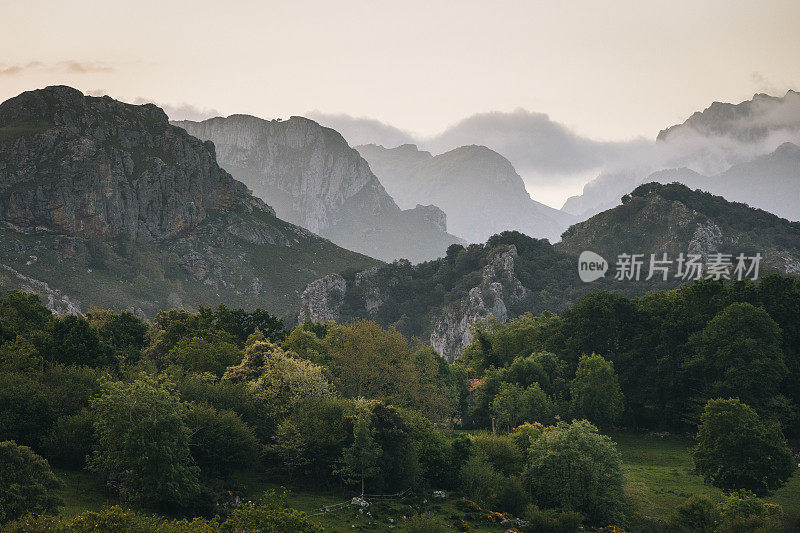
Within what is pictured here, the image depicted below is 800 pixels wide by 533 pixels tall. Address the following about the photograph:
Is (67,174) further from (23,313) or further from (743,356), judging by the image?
(743,356)

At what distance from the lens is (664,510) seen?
42.4 m

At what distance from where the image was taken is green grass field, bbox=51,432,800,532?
3381 cm

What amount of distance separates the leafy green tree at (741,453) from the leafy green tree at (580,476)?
7287 mm

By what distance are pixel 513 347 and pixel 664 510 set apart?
4414 centimetres

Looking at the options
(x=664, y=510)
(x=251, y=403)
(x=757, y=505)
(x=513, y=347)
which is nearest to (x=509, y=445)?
(x=664, y=510)

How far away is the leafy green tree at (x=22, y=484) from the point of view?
81.8 feet

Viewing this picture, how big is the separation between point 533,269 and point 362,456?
142 m

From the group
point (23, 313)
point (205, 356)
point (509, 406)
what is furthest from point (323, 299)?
point (509, 406)

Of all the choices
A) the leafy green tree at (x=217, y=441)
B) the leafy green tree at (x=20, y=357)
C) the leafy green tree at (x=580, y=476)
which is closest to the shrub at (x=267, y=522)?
the leafy green tree at (x=217, y=441)

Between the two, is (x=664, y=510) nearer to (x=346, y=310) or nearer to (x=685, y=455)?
(x=685, y=455)

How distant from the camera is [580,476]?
41.3 m

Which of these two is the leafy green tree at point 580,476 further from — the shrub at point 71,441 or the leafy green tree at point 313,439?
the shrub at point 71,441

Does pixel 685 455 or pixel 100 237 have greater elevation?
pixel 100 237

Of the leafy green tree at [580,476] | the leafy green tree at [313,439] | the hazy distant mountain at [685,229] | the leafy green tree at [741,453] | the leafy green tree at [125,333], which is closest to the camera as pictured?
the leafy green tree at [580,476]
